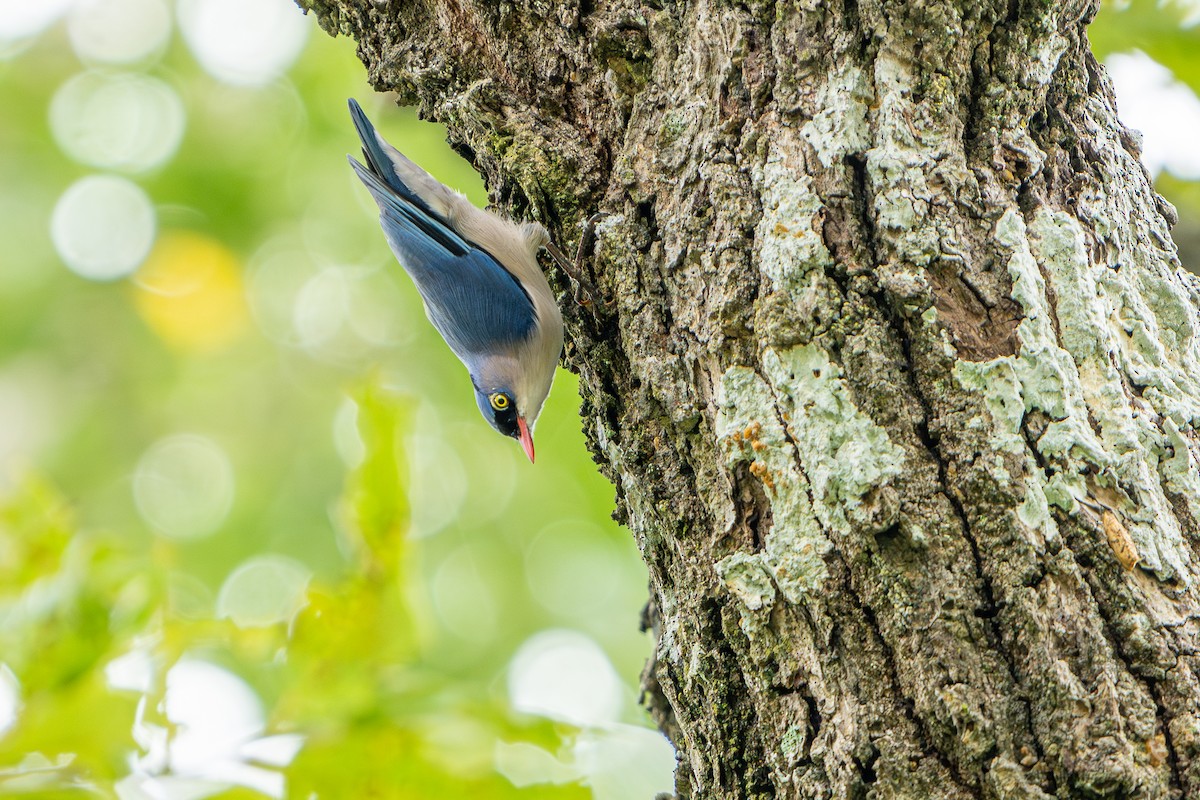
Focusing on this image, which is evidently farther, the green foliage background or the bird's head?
the green foliage background

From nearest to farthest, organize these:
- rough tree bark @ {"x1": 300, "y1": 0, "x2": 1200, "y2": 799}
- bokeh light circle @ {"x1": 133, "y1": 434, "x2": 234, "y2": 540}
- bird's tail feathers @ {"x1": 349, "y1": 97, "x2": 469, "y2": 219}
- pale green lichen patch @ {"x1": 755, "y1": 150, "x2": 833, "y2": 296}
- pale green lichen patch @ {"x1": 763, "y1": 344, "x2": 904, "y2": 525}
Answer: rough tree bark @ {"x1": 300, "y1": 0, "x2": 1200, "y2": 799} < pale green lichen patch @ {"x1": 763, "y1": 344, "x2": 904, "y2": 525} < pale green lichen patch @ {"x1": 755, "y1": 150, "x2": 833, "y2": 296} < bird's tail feathers @ {"x1": 349, "y1": 97, "x2": 469, "y2": 219} < bokeh light circle @ {"x1": 133, "y1": 434, "x2": 234, "y2": 540}

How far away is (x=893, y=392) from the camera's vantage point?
1.88m

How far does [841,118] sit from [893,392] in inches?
23.9

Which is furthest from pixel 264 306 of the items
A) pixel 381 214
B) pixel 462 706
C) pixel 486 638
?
pixel 462 706

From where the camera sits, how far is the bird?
13.5 ft

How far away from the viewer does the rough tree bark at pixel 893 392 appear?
172cm

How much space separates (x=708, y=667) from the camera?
2.01 m

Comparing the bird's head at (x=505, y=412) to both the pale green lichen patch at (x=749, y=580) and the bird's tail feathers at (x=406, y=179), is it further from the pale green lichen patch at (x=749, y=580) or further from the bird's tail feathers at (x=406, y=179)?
the pale green lichen patch at (x=749, y=580)

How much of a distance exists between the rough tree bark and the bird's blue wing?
1692mm

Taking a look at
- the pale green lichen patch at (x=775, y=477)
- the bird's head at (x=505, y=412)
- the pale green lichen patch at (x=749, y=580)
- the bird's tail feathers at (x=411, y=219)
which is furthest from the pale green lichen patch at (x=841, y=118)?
the bird's head at (x=505, y=412)

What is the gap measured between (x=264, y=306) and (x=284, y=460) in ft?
4.29

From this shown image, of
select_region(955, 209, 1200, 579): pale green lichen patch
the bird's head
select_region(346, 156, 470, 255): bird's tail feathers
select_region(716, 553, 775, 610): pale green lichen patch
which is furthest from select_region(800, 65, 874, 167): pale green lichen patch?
the bird's head

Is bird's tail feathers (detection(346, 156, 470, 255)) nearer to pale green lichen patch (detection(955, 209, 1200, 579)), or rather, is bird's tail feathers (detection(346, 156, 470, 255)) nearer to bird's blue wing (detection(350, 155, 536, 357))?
bird's blue wing (detection(350, 155, 536, 357))

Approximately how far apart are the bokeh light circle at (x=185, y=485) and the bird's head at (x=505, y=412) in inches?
138
